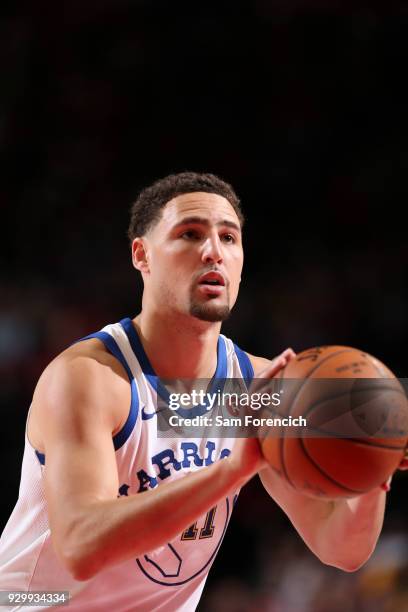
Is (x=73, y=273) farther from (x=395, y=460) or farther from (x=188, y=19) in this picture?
(x=395, y=460)

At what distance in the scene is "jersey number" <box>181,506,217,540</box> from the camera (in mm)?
3180

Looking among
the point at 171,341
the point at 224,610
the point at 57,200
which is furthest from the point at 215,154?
the point at 171,341

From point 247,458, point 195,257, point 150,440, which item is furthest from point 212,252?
point 247,458

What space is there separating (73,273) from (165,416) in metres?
4.60

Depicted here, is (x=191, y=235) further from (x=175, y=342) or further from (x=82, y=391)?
(x=82, y=391)

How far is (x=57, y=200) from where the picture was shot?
8.31 meters

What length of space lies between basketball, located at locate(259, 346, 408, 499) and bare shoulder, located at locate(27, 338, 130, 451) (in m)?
0.77

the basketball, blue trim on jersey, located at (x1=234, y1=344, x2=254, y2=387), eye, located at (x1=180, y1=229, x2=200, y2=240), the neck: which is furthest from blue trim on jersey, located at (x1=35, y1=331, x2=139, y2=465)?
the basketball

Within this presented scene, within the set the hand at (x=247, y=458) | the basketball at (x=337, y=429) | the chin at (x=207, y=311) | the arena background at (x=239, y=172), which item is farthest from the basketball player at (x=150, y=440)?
the arena background at (x=239, y=172)

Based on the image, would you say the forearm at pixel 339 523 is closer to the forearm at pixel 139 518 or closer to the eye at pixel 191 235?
the forearm at pixel 139 518

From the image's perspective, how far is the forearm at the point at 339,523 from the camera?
3027 mm

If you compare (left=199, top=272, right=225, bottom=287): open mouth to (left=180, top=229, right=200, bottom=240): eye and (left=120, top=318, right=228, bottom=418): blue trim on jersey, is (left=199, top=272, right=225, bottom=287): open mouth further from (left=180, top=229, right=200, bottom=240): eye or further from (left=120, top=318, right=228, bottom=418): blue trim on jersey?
(left=120, top=318, right=228, bottom=418): blue trim on jersey

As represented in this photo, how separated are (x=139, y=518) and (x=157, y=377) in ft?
3.39

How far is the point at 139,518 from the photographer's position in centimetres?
230
